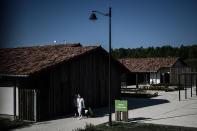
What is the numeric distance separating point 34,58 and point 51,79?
283 cm

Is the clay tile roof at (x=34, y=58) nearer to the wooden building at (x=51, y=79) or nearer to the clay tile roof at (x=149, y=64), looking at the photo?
the wooden building at (x=51, y=79)

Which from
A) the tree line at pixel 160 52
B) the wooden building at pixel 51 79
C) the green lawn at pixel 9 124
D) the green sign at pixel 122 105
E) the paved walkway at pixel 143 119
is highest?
the tree line at pixel 160 52

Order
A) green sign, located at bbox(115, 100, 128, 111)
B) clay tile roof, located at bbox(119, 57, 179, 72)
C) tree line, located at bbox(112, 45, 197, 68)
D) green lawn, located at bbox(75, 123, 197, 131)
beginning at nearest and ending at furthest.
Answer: green lawn, located at bbox(75, 123, 197, 131) → green sign, located at bbox(115, 100, 128, 111) → clay tile roof, located at bbox(119, 57, 179, 72) → tree line, located at bbox(112, 45, 197, 68)

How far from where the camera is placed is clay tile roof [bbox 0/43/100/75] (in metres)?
17.0

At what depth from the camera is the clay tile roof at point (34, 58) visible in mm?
17016

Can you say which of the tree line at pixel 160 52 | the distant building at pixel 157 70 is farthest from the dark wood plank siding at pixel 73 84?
the tree line at pixel 160 52

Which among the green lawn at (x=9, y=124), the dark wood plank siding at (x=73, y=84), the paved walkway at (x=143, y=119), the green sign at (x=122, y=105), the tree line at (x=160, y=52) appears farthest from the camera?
the tree line at (x=160, y=52)

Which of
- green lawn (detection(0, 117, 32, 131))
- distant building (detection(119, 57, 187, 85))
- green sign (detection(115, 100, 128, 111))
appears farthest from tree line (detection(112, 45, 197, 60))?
green lawn (detection(0, 117, 32, 131))

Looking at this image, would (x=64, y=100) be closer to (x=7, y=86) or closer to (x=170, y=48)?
(x=7, y=86)

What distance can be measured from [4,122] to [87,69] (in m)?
8.03

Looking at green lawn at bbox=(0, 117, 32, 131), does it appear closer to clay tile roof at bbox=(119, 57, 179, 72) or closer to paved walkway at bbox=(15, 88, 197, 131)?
paved walkway at bbox=(15, 88, 197, 131)

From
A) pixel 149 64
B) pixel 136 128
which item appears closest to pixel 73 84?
pixel 136 128

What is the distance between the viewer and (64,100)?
18.9 m

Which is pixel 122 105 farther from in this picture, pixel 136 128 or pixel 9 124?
pixel 9 124
